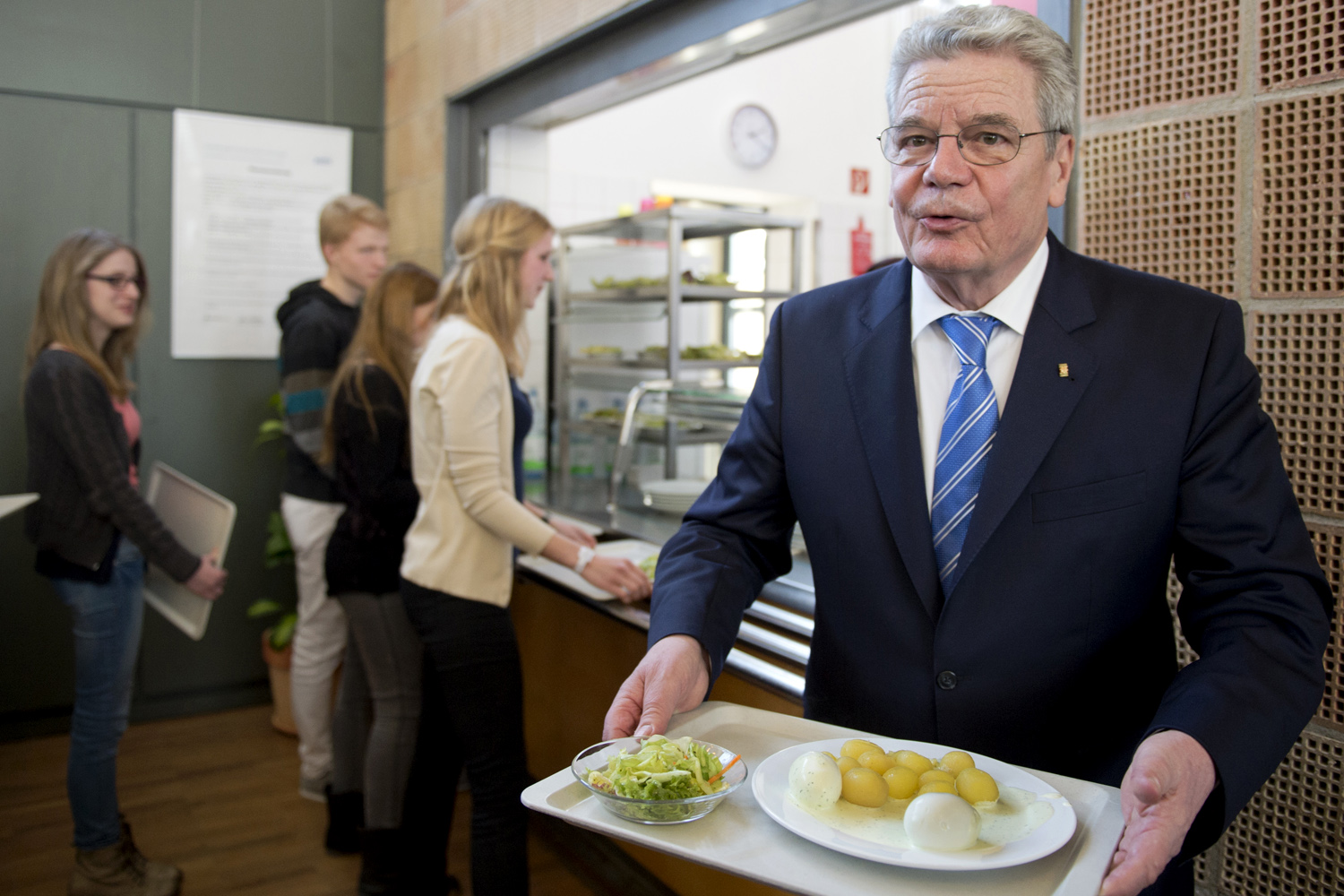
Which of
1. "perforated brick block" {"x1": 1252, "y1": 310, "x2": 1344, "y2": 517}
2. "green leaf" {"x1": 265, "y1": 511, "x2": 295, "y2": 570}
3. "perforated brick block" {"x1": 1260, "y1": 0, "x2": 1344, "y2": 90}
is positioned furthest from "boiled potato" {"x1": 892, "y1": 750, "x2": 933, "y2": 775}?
"green leaf" {"x1": 265, "y1": 511, "x2": 295, "y2": 570}

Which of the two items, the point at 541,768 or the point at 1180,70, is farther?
the point at 541,768

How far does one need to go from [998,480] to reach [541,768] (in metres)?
2.22

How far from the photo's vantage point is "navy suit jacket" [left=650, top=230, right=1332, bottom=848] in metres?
1.00

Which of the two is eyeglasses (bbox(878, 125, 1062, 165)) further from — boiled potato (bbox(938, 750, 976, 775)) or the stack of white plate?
the stack of white plate

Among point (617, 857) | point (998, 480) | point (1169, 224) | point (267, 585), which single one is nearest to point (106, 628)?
point (617, 857)

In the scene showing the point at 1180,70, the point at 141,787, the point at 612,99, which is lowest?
the point at 141,787

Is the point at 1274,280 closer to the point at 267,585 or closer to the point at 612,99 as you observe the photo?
the point at 612,99

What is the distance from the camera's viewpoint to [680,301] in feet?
11.6

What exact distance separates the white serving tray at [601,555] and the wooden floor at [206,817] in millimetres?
822

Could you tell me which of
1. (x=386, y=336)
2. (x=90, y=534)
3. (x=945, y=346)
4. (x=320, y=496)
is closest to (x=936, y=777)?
(x=945, y=346)

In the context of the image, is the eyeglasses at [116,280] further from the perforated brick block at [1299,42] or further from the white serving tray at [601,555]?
the perforated brick block at [1299,42]

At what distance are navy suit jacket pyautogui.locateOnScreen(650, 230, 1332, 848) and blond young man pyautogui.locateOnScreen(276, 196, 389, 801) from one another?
7.29ft

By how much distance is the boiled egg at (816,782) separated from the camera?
0.87 m

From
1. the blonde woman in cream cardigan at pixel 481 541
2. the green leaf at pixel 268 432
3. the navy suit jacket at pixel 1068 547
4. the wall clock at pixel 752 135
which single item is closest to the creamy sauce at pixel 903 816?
the navy suit jacket at pixel 1068 547
